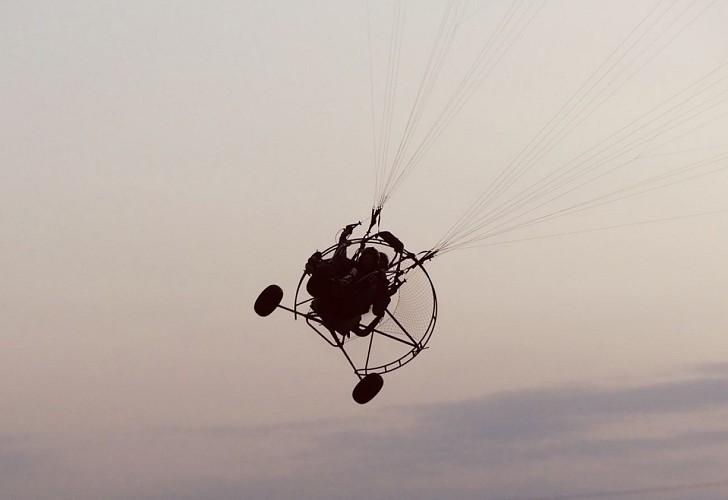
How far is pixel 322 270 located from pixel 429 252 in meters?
3.32

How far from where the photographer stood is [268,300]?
78.3 metres

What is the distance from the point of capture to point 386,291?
78062 mm

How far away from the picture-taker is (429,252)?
78375 millimetres

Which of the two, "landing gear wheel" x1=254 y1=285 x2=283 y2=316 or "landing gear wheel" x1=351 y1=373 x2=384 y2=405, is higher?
"landing gear wheel" x1=254 y1=285 x2=283 y2=316

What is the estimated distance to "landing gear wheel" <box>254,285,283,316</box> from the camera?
257ft

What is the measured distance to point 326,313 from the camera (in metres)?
77.6

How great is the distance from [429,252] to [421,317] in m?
1.87

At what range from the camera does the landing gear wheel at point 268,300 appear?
7831 cm

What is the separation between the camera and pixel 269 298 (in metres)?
78.3

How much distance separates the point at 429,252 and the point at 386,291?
65.2 inches

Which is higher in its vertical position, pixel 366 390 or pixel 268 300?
pixel 268 300

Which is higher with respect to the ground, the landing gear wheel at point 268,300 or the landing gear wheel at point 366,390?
the landing gear wheel at point 268,300

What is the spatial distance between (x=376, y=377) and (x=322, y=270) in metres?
3.68
